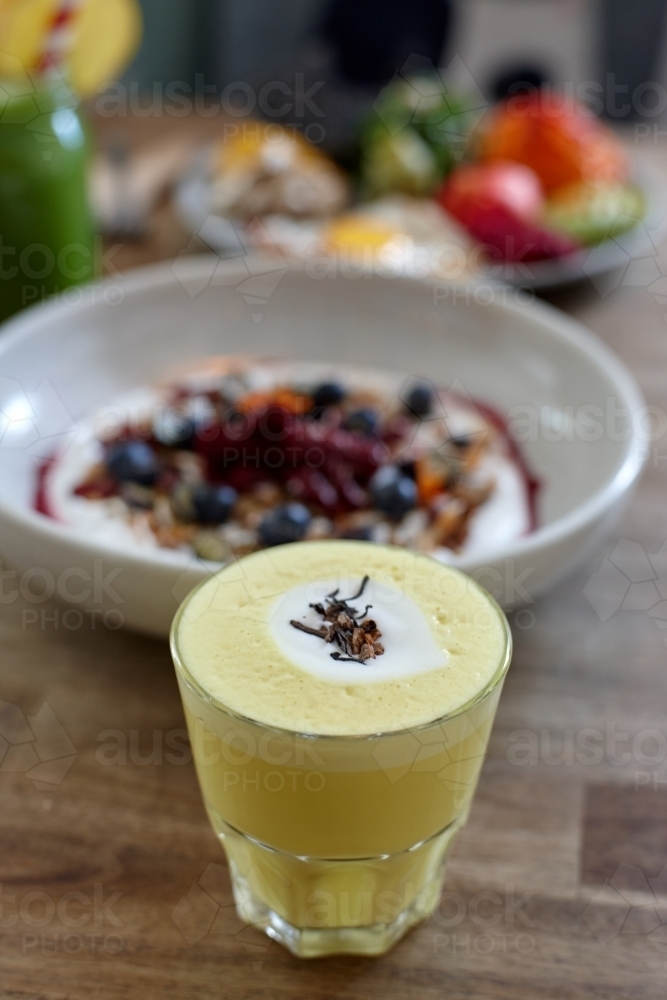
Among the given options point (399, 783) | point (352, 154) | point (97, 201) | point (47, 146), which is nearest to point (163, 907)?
point (399, 783)

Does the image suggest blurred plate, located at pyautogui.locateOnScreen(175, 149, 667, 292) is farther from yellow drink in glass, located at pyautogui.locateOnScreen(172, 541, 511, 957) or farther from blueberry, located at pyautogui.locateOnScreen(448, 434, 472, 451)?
yellow drink in glass, located at pyautogui.locateOnScreen(172, 541, 511, 957)

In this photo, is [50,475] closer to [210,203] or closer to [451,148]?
[210,203]

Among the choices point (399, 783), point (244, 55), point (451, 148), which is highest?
point (399, 783)

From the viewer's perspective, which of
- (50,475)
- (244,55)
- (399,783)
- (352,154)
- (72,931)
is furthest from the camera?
(244,55)

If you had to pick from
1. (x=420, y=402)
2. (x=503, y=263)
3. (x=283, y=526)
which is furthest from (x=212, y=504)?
(x=503, y=263)

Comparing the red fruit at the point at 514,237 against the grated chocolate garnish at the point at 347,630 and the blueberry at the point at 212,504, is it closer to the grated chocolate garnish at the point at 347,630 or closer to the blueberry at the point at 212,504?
the blueberry at the point at 212,504

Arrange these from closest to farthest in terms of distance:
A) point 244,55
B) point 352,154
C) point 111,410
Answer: point 111,410, point 352,154, point 244,55

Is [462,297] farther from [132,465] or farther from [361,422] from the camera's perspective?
[132,465]
